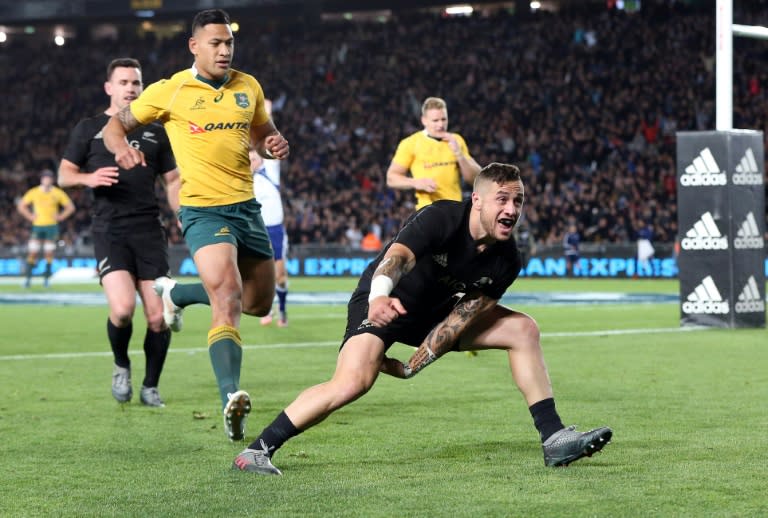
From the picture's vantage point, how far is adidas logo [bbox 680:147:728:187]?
14789 millimetres

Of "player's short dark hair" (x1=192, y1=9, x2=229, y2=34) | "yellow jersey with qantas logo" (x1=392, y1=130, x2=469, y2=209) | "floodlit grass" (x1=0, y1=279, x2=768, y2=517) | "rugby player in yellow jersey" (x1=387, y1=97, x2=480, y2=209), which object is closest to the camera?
"floodlit grass" (x1=0, y1=279, x2=768, y2=517)

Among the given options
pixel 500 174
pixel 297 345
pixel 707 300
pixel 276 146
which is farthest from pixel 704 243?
pixel 500 174

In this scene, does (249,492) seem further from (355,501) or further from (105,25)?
(105,25)

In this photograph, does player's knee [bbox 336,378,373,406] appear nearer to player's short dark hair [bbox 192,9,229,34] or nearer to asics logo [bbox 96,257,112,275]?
player's short dark hair [bbox 192,9,229,34]

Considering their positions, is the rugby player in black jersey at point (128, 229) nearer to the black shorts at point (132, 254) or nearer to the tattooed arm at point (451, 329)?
the black shorts at point (132, 254)

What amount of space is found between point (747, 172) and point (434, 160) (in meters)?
4.51

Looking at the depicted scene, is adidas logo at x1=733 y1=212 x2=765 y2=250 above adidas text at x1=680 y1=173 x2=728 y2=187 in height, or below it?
below

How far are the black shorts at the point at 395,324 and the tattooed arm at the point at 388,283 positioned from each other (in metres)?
0.46

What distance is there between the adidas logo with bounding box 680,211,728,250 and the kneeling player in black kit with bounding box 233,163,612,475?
29.7 feet

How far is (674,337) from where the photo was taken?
13766 millimetres

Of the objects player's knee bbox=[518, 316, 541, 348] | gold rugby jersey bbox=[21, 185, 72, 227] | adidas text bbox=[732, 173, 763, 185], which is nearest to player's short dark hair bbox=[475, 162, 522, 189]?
player's knee bbox=[518, 316, 541, 348]

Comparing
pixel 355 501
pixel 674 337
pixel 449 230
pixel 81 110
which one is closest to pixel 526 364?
pixel 449 230

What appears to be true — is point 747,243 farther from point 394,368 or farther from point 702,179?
point 394,368

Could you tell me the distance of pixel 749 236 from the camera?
14898mm
